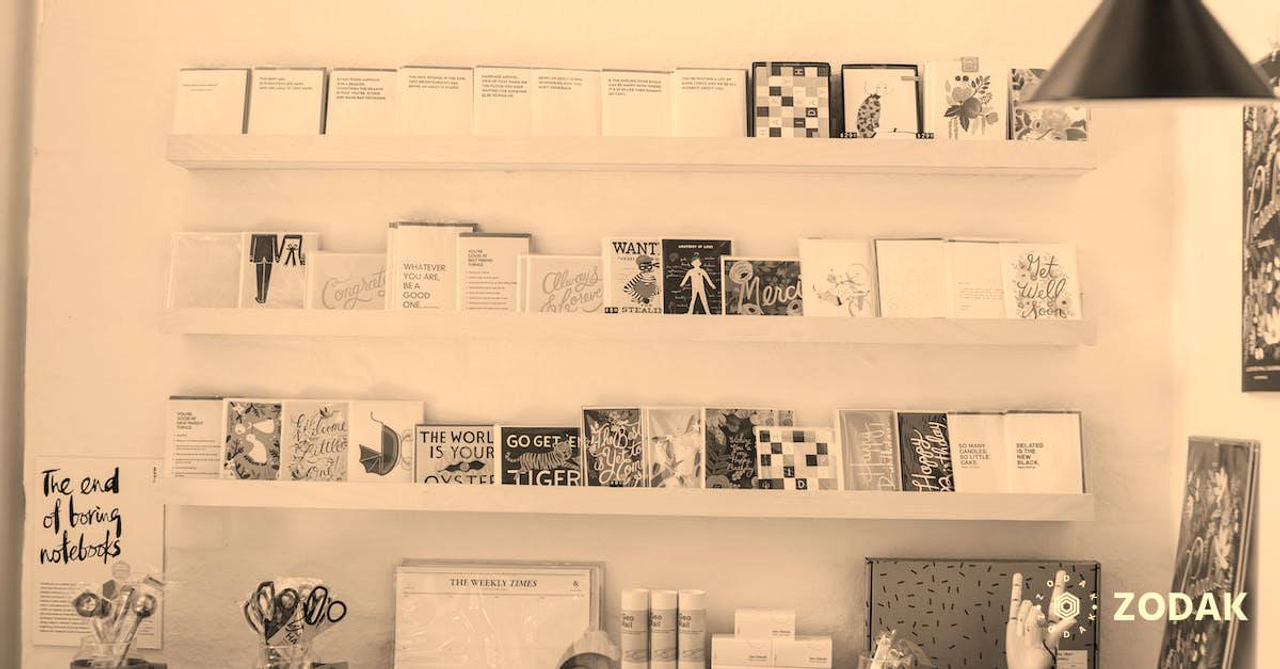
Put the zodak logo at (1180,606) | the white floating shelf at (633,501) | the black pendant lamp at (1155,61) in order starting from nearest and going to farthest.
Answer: the black pendant lamp at (1155,61) → the zodak logo at (1180,606) → the white floating shelf at (633,501)

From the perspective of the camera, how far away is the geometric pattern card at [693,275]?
3.03 metres

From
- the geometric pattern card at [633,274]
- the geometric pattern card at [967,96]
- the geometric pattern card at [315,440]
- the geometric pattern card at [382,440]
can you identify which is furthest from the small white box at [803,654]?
the geometric pattern card at [967,96]

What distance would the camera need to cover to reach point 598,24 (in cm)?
316

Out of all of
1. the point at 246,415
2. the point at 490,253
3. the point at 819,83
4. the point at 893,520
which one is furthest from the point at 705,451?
the point at 246,415

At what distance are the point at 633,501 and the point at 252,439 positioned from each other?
0.92m

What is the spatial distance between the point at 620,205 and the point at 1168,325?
1.33 m

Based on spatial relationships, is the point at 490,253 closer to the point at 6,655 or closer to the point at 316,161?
the point at 316,161

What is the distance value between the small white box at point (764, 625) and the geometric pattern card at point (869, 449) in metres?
0.33

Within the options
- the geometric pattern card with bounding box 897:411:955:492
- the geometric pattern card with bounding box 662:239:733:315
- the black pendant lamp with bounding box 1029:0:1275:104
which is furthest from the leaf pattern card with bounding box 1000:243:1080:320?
the black pendant lamp with bounding box 1029:0:1275:104

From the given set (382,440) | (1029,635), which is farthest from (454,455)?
(1029,635)

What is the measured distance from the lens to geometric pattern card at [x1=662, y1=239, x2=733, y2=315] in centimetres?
303

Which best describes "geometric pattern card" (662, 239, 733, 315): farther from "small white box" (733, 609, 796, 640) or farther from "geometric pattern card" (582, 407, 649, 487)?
"small white box" (733, 609, 796, 640)

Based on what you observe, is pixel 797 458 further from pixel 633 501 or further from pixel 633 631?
pixel 633 631

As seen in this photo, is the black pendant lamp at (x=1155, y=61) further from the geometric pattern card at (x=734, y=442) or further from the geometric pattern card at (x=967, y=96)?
the geometric pattern card at (x=734, y=442)
